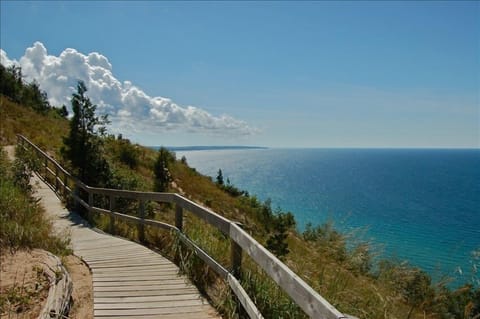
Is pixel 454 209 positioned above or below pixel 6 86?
below

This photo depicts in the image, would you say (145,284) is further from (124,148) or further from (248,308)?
(124,148)

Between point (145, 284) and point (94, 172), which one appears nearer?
point (145, 284)

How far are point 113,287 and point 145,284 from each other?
41 cm

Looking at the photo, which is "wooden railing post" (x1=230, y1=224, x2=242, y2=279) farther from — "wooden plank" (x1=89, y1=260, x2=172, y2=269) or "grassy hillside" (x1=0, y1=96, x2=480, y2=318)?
"wooden plank" (x1=89, y1=260, x2=172, y2=269)

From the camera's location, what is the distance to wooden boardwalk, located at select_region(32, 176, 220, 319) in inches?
151

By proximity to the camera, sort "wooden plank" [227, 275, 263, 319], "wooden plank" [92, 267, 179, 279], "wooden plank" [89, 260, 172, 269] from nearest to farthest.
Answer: "wooden plank" [227, 275, 263, 319]
"wooden plank" [92, 267, 179, 279]
"wooden plank" [89, 260, 172, 269]

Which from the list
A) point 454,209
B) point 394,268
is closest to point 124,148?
point 394,268

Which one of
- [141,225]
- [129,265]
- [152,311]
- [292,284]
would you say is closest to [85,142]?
[141,225]

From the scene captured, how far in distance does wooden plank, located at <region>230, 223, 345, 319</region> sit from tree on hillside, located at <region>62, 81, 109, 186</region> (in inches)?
341

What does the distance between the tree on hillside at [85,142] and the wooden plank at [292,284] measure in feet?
28.4

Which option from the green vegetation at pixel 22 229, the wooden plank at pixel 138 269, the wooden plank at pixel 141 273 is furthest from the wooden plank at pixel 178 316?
the green vegetation at pixel 22 229

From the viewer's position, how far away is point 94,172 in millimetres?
11094

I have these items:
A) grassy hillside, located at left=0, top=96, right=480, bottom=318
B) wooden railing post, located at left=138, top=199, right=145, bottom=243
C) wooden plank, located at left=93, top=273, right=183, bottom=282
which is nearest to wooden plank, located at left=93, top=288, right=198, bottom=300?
grassy hillside, located at left=0, top=96, right=480, bottom=318

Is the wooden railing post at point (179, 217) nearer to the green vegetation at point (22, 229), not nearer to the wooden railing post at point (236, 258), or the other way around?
the wooden railing post at point (236, 258)
